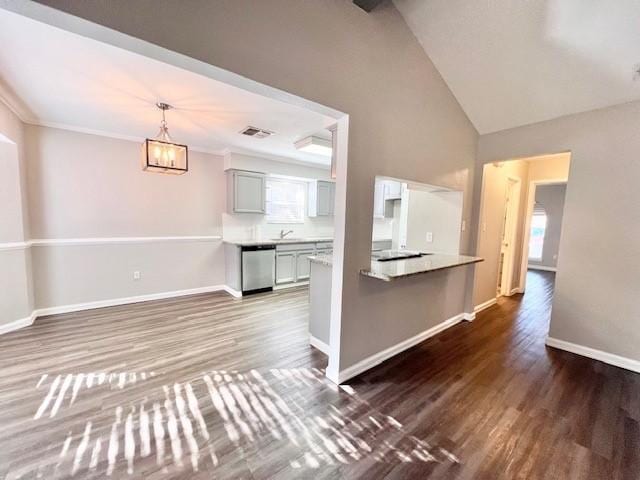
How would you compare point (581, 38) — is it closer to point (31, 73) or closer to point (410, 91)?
point (410, 91)

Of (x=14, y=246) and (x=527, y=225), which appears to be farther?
(x=527, y=225)

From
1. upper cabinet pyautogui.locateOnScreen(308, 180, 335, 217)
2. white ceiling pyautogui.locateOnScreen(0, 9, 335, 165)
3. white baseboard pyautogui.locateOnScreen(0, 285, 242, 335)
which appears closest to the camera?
white ceiling pyautogui.locateOnScreen(0, 9, 335, 165)

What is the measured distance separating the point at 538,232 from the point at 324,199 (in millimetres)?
7113

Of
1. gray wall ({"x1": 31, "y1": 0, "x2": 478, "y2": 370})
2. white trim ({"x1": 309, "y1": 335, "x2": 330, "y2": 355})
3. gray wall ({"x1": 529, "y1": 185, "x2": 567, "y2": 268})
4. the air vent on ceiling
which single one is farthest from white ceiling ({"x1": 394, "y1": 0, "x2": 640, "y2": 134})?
gray wall ({"x1": 529, "y1": 185, "x2": 567, "y2": 268})

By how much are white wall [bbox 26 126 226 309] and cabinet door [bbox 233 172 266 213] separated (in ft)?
1.11

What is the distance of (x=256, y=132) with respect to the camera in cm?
359

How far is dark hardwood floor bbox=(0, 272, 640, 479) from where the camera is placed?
4.93 ft

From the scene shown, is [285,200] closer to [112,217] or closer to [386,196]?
[386,196]

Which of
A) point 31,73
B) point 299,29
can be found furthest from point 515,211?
point 31,73

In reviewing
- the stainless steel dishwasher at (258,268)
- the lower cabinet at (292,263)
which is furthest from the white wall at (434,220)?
the stainless steel dishwasher at (258,268)

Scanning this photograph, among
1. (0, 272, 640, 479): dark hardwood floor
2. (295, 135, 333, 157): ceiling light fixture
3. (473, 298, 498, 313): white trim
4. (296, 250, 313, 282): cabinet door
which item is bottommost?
(0, 272, 640, 479): dark hardwood floor

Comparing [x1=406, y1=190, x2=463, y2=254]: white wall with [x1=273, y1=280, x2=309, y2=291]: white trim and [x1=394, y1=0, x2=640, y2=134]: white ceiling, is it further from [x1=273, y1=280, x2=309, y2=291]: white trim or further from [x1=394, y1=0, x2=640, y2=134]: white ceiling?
[x1=273, y1=280, x2=309, y2=291]: white trim

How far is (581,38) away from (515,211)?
3159mm

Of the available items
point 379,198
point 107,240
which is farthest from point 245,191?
point 379,198
